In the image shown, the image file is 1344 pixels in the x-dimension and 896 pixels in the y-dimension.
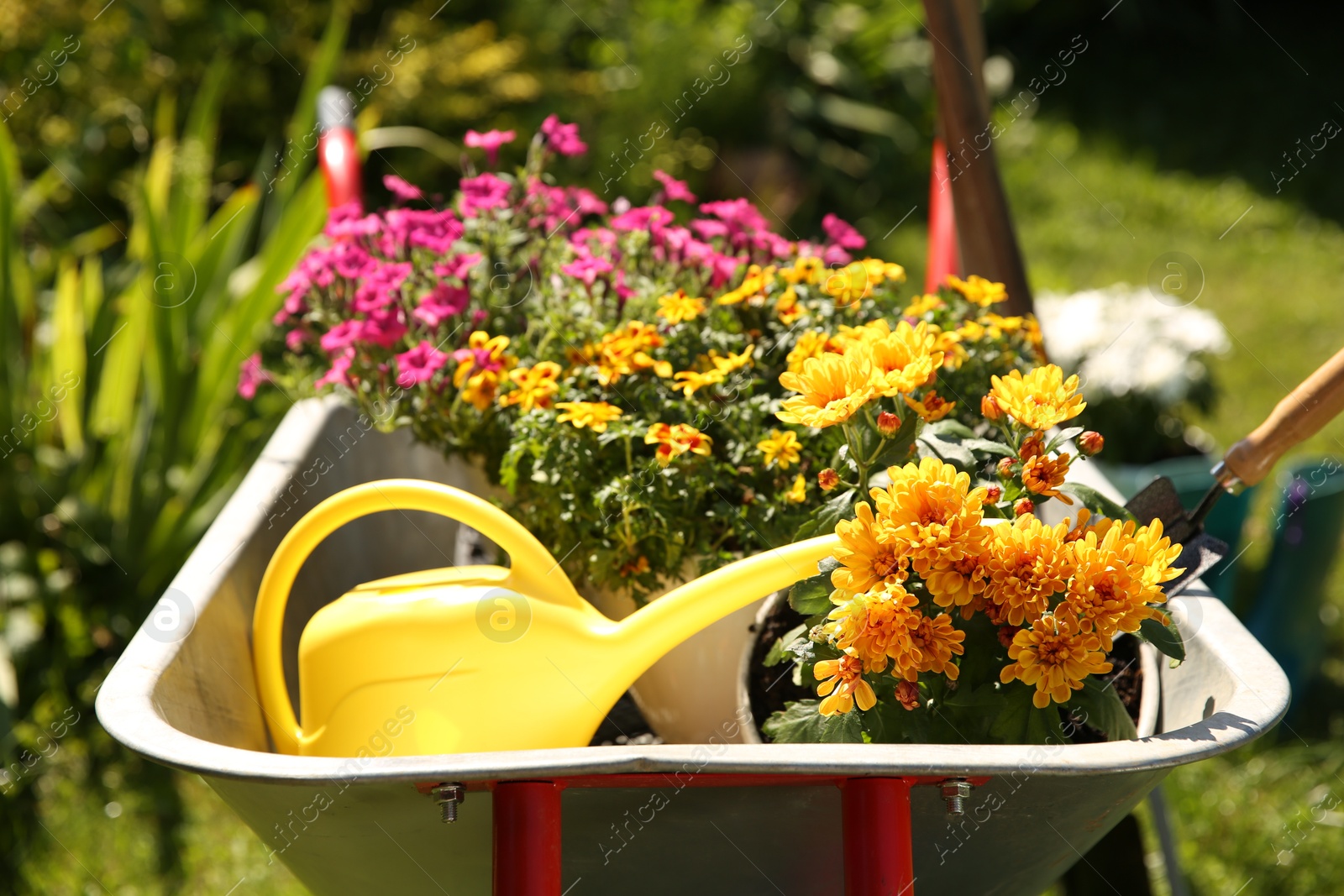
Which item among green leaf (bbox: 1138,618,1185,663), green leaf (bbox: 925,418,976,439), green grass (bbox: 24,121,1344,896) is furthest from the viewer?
green grass (bbox: 24,121,1344,896)

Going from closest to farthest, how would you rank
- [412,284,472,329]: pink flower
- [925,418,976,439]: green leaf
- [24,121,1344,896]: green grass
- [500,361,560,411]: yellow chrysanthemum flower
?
1. [925,418,976,439]: green leaf
2. [500,361,560,411]: yellow chrysanthemum flower
3. [412,284,472,329]: pink flower
4. [24,121,1344,896]: green grass

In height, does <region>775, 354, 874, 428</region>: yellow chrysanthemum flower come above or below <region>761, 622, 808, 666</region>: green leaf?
above

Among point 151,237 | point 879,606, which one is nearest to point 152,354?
point 151,237

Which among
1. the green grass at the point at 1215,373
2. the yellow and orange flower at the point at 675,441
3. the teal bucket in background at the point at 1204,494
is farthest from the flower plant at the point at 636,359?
the green grass at the point at 1215,373

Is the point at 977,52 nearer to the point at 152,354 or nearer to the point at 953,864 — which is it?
the point at 953,864

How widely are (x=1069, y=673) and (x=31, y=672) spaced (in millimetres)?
2020

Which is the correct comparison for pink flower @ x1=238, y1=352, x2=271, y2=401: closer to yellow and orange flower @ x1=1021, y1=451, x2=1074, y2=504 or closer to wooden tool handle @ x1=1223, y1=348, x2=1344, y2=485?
yellow and orange flower @ x1=1021, y1=451, x2=1074, y2=504

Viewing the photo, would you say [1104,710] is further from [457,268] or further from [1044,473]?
[457,268]

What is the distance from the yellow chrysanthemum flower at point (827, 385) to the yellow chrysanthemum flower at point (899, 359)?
0.01 meters

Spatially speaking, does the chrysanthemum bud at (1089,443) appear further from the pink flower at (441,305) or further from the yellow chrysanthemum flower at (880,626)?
the pink flower at (441,305)

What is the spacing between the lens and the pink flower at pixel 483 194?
4.35ft

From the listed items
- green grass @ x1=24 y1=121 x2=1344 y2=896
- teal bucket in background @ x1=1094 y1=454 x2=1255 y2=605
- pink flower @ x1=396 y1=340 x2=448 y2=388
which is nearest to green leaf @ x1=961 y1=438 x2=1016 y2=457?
pink flower @ x1=396 y1=340 x2=448 y2=388

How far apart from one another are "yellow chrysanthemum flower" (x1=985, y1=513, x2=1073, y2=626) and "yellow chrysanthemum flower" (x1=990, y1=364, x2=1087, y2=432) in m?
0.10

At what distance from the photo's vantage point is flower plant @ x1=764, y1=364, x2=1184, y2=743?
79cm
